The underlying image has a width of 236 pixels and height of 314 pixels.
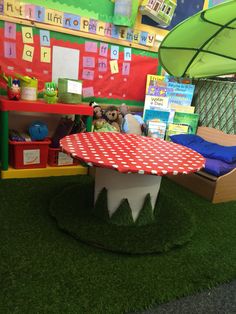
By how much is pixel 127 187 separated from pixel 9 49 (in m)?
1.64

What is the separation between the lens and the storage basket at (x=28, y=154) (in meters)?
2.10

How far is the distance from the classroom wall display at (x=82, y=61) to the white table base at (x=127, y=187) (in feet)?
4.47

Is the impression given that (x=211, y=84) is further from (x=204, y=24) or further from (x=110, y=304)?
(x=110, y=304)

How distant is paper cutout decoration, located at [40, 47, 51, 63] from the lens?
236 centimetres

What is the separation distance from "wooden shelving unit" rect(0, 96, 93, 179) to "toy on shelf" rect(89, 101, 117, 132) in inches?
10.3

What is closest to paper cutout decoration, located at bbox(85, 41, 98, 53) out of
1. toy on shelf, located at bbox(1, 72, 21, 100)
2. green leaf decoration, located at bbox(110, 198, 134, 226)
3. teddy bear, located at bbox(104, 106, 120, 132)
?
teddy bear, located at bbox(104, 106, 120, 132)

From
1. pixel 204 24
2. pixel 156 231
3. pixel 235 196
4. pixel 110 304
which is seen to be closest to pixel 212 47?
pixel 204 24

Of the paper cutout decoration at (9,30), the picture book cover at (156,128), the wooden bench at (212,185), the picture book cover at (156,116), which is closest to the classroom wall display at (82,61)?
the paper cutout decoration at (9,30)

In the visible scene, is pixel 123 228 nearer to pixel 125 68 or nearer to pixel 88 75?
pixel 88 75

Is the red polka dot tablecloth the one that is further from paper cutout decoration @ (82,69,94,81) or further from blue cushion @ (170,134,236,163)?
paper cutout decoration @ (82,69,94,81)

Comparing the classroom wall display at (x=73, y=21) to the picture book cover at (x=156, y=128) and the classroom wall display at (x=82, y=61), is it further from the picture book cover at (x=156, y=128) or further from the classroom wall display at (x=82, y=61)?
the picture book cover at (x=156, y=128)

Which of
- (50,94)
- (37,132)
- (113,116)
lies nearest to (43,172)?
(37,132)

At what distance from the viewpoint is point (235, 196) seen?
2.14 metres

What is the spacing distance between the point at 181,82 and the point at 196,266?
2266mm
